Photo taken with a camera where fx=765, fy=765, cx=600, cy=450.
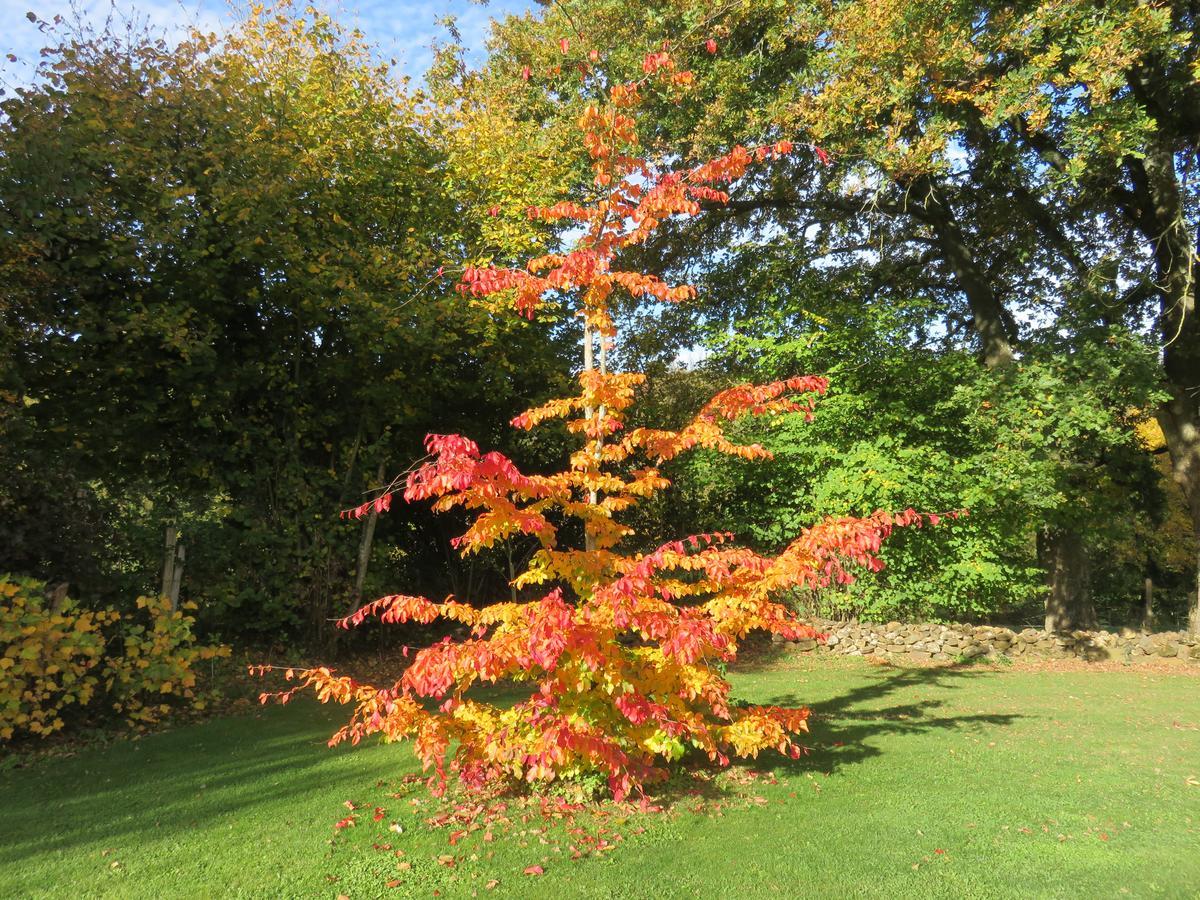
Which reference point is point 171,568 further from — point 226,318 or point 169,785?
point 169,785

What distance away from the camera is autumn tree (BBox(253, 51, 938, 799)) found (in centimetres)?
418

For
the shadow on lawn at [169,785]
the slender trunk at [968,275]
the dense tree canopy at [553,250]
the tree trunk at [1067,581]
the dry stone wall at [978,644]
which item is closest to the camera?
the shadow on lawn at [169,785]

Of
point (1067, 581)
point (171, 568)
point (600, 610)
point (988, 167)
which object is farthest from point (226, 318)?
→ point (1067, 581)

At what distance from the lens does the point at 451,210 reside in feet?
36.3

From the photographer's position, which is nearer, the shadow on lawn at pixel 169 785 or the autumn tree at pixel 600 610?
the autumn tree at pixel 600 610

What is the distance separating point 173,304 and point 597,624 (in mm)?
7022

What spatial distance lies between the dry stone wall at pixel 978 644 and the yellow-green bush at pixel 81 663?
927cm

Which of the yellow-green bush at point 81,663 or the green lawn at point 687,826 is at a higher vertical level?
the yellow-green bush at point 81,663

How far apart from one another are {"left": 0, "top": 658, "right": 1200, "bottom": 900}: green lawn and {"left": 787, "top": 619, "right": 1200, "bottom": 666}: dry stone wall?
5.39 meters

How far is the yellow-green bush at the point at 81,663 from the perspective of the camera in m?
6.05

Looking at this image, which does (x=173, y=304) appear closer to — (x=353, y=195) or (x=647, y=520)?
(x=353, y=195)

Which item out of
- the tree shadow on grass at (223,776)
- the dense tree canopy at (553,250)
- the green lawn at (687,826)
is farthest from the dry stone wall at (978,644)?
the green lawn at (687,826)

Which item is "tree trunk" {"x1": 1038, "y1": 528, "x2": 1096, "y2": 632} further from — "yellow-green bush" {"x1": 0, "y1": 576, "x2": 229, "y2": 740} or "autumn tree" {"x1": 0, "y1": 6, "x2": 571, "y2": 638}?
"yellow-green bush" {"x1": 0, "y1": 576, "x2": 229, "y2": 740}

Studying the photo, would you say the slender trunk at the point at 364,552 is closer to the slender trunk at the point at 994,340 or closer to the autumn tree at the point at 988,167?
the autumn tree at the point at 988,167
